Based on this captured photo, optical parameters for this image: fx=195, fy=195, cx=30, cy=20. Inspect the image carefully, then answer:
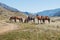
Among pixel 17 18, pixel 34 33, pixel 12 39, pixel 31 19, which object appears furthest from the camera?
pixel 17 18

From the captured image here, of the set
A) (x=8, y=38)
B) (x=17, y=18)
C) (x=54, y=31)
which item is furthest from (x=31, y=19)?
(x=8, y=38)

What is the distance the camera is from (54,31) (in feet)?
78.3

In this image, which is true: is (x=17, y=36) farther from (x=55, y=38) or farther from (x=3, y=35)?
(x=55, y=38)

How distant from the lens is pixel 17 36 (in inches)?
851

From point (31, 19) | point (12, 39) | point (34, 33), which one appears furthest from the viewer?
point (31, 19)

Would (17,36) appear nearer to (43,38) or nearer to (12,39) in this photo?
(12,39)

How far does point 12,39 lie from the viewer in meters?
21.0

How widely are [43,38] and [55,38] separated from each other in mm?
1334

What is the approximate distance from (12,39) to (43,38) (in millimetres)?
3405

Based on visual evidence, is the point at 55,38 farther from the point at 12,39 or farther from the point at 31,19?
the point at 31,19

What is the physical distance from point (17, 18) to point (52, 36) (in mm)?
23150

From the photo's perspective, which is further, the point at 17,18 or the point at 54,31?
the point at 17,18

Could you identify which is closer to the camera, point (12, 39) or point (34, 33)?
point (12, 39)

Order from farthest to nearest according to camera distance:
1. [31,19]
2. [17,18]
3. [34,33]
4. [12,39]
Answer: [17,18] → [31,19] → [34,33] → [12,39]
